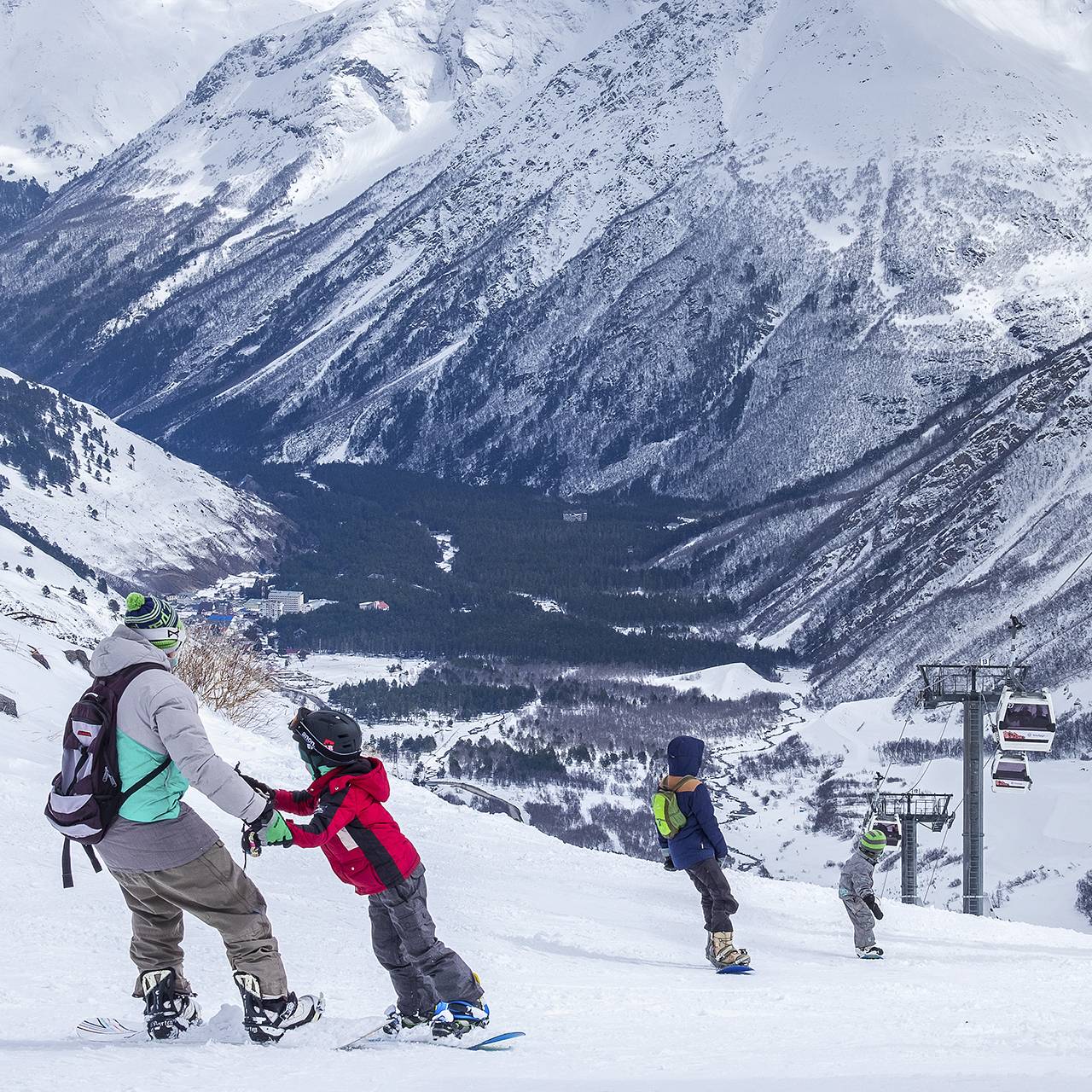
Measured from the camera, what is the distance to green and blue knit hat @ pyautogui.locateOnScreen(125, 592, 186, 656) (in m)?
9.82

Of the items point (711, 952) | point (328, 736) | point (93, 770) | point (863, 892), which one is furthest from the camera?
point (863, 892)

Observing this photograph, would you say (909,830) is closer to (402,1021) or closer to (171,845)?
(402,1021)

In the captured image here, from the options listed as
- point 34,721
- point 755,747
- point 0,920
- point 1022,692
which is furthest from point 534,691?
point 0,920

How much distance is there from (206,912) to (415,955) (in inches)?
57.9

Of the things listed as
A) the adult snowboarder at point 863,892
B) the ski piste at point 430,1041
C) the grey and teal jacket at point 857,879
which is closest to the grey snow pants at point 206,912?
the ski piste at point 430,1041

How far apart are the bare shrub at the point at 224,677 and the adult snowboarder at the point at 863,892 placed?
16.3 m

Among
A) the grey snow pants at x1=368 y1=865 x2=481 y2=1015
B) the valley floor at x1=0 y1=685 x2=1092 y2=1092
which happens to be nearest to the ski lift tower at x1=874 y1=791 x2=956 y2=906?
the valley floor at x1=0 y1=685 x2=1092 y2=1092

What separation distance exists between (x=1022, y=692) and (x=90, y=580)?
65.1 m

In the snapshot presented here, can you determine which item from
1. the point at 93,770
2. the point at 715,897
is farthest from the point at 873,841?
the point at 93,770

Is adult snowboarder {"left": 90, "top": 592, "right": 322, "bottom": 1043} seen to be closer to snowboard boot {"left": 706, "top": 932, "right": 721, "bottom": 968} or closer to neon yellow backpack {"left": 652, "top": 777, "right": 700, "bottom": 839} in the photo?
neon yellow backpack {"left": 652, "top": 777, "right": 700, "bottom": 839}

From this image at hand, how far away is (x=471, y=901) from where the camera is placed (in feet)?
55.1

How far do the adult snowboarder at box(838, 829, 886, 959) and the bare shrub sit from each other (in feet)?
53.6

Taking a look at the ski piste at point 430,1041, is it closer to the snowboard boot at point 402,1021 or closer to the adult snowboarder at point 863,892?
the snowboard boot at point 402,1021

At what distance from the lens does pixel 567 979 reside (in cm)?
1346
